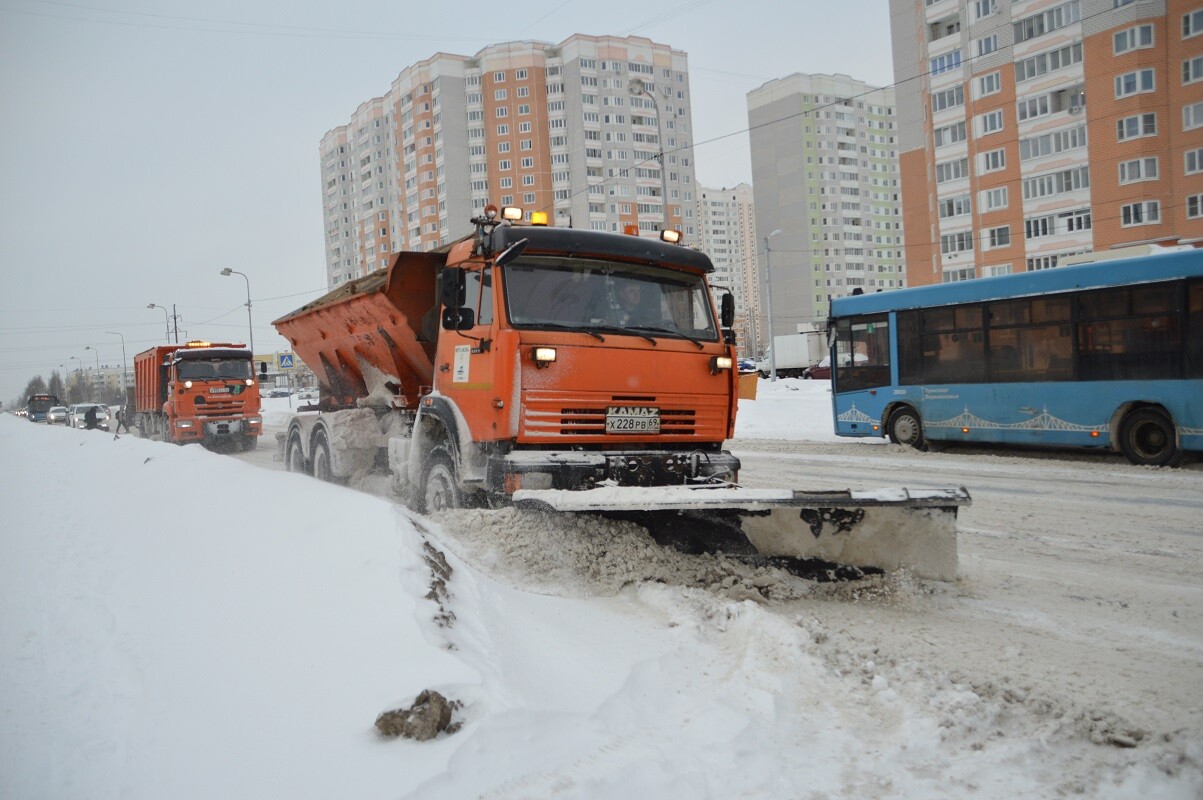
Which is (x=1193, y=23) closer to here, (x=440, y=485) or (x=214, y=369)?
(x=214, y=369)

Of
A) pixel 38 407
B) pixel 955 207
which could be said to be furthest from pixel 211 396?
pixel 38 407

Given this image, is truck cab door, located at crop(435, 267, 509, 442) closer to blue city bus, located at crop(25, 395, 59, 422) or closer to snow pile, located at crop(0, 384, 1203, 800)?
snow pile, located at crop(0, 384, 1203, 800)

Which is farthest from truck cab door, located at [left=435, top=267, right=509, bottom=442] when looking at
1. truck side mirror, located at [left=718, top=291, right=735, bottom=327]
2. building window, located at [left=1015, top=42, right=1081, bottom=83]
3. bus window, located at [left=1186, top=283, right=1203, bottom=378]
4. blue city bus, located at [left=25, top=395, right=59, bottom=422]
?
blue city bus, located at [left=25, top=395, right=59, bottom=422]

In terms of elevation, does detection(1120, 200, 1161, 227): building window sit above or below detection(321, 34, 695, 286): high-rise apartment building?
below

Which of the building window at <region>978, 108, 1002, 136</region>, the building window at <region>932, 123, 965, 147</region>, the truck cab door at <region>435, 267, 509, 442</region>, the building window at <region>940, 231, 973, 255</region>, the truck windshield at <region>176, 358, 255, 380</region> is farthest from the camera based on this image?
the building window at <region>940, 231, 973, 255</region>

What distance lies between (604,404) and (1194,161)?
4731 centimetres

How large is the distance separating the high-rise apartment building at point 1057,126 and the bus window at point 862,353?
96.0 ft

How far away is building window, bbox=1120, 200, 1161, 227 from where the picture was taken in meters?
41.4

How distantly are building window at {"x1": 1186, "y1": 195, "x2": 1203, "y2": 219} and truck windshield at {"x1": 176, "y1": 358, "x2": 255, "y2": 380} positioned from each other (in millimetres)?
45524

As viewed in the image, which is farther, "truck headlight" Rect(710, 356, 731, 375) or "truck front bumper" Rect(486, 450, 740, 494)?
"truck headlight" Rect(710, 356, 731, 375)

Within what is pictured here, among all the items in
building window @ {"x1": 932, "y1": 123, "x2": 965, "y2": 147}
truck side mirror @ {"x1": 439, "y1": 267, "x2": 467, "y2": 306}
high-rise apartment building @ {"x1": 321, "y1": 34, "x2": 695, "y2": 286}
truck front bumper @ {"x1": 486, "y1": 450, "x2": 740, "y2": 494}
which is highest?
high-rise apartment building @ {"x1": 321, "y1": 34, "x2": 695, "y2": 286}

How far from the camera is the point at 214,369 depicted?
22.5 meters

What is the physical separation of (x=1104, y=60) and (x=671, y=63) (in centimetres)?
5583

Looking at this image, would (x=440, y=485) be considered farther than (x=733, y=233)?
No
